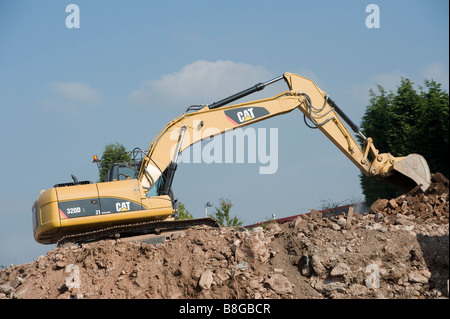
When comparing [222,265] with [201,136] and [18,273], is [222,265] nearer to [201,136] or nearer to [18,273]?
[201,136]

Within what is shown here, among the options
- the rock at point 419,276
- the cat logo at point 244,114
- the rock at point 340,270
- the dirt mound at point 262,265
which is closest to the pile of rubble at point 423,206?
the dirt mound at point 262,265

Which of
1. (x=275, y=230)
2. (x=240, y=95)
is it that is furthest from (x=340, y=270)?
(x=240, y=95)

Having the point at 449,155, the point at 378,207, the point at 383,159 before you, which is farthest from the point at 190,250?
the point at 449,155

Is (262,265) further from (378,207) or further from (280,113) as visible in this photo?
(280,113)

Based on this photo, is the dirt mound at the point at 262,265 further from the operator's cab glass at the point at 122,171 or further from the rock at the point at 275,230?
the operator's cab glass at the point at 122,171

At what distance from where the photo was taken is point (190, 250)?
10.9 metres

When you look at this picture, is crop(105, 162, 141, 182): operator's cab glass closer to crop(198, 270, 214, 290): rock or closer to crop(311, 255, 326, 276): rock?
crop(198, 270, 214, 290): rock

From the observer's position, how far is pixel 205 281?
10016mm

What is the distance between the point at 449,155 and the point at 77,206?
481 inches

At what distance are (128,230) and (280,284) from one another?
378 centimetres

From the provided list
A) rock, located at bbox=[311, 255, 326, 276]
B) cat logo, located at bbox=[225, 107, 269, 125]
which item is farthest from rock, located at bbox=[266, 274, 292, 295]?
cat logo, located at bbox=[225, 107, 269, 125]

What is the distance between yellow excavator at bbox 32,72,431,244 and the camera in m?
11.7

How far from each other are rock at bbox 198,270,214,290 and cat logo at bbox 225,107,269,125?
14.3ft

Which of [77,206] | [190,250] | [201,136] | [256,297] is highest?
[201,136]
